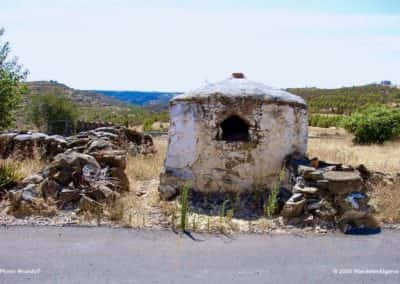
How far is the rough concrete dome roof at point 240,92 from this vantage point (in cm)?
768

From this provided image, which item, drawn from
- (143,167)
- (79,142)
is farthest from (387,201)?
(79,142)

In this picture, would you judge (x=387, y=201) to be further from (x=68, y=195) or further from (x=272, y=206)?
(x=68, y=195)

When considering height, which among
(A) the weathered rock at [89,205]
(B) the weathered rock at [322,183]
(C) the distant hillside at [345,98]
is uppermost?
(C) the distant hillside at [345,98]

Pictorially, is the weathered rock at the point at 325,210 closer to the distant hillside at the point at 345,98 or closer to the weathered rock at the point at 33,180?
the weathered rock at the point at 33,180

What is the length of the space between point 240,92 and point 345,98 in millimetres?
49158

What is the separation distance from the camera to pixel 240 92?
304 inches

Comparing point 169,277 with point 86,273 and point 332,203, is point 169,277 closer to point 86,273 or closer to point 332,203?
point 86,273

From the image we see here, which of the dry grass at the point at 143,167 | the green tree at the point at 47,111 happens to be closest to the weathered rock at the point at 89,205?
the dry grass at the point at 143,167

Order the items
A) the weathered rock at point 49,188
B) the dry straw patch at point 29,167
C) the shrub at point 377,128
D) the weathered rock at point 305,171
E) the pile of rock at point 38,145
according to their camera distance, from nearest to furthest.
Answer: the weathered rock at point 305,171, the weathered rock at point 49,188, the dry straw patch at point 29,167, the pile of rock at point 38,145, the shrub at point 377,128

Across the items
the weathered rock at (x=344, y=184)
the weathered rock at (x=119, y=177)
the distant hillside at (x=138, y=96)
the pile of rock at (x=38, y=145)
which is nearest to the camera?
the weathered rock at (x=344, y=184)

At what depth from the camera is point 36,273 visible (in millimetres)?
4273

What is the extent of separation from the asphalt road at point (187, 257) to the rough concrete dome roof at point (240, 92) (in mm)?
2905

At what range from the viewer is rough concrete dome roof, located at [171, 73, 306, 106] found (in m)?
7.68

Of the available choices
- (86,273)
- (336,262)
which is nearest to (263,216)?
(336,262)
